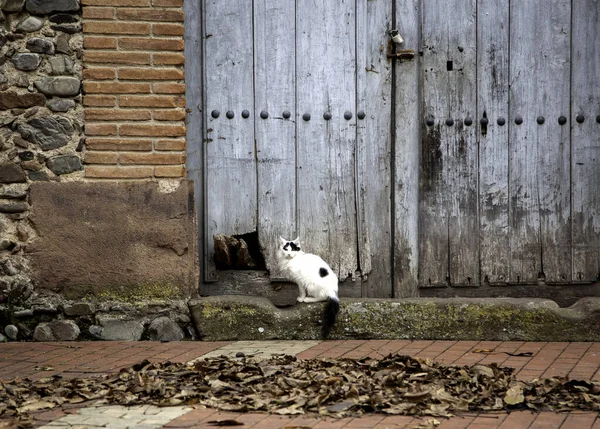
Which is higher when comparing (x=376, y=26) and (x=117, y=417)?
(x=376, y=26)

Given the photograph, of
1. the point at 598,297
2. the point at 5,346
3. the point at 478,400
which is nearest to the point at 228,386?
the point at 478,400

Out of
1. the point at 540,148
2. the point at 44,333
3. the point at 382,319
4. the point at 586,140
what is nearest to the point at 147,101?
the point at 44,333

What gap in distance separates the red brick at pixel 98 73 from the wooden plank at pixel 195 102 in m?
0.57

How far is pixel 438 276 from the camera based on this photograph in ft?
21.5

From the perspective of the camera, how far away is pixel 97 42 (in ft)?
19.9

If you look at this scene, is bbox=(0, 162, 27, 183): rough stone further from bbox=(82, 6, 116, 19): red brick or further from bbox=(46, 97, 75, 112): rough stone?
bbox=(82, 6, 116, 19): red brick

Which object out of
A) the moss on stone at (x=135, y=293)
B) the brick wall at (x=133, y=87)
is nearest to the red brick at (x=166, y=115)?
the brick wall at (x=133, y=87)

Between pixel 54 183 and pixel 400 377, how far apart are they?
279 centimetres

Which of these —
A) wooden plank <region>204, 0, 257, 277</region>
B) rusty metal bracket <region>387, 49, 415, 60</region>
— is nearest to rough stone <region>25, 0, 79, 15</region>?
wooden plank <region>204, 0, 257, 277</region>

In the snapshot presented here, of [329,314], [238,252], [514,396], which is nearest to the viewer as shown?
[514,396]

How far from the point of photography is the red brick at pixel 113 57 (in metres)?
6.09

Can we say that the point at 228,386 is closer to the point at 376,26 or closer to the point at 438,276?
the point at 438,276

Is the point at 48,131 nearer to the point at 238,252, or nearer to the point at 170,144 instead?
the point at 170,144

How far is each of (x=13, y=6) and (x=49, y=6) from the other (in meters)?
0.24
